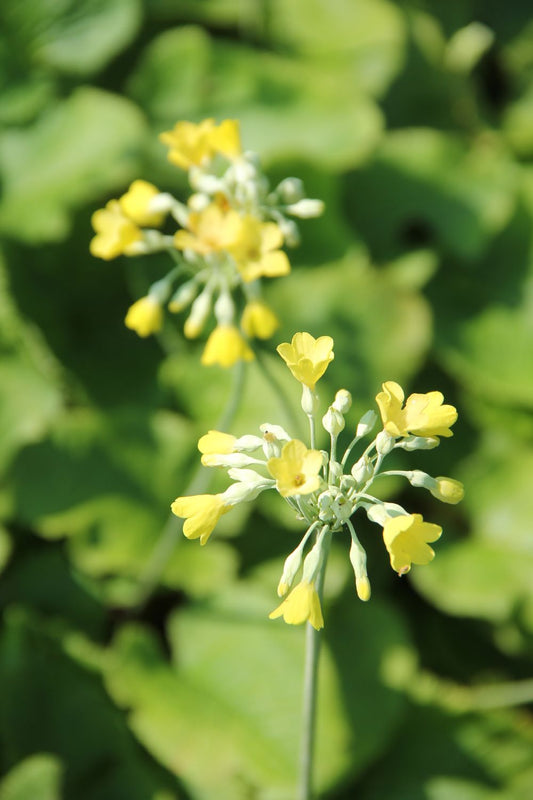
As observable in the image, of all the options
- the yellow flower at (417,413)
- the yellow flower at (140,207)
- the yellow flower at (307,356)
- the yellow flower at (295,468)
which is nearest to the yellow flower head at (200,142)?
the yellow flower at (140,207)

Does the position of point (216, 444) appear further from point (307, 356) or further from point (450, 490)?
point (450, 490)

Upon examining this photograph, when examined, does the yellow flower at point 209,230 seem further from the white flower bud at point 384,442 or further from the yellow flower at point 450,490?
the yellow flower at point 450,490

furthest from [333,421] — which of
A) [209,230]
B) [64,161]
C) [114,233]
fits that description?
[64,161]

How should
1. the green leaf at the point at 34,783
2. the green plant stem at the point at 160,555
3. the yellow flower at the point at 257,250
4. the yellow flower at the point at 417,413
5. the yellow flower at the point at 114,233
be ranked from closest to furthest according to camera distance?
the yellow flower at the point at 417,413 → the yellow flower at the point at 257,250 → the yellow flower at the point at 114,233 → the green leaf at the point at 34,783 → the green plant stem at the point at 160,555

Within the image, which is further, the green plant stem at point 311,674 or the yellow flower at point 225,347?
the yellow flower at point 225,347

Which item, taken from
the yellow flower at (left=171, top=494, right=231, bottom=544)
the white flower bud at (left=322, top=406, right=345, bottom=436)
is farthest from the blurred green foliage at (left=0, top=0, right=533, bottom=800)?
the white flower bud at (left=322, top=406, right=345, bottom=436)

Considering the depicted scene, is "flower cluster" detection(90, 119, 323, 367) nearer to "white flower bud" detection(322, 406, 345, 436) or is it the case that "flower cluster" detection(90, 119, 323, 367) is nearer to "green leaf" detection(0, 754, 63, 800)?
"white flower bud" detection(322, 406, 345, 436)
